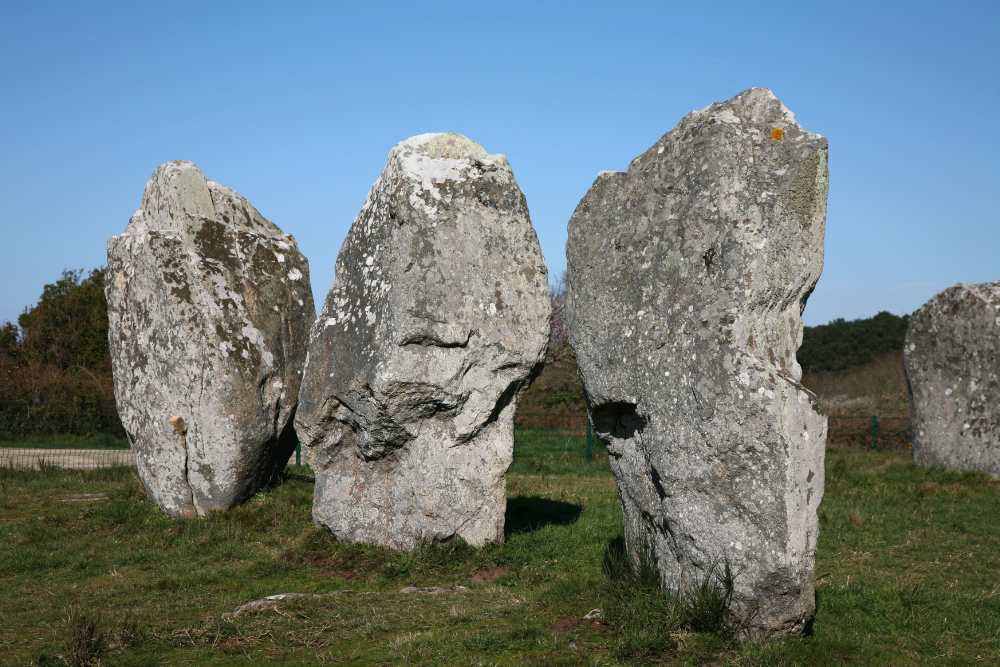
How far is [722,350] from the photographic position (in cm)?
672

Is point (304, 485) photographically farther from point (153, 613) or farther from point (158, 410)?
point (153, 613)

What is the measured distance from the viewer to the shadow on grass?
11.8m

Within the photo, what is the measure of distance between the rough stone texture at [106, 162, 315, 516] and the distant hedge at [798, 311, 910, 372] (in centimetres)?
3703

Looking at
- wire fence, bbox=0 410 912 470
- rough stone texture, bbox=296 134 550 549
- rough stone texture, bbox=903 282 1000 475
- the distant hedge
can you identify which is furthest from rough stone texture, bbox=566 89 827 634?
the distant hedge

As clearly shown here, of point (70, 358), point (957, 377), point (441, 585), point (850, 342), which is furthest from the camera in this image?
point (850, 342)

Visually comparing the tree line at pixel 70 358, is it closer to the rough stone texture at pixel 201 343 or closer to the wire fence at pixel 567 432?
the wire fence at pixel 567 432

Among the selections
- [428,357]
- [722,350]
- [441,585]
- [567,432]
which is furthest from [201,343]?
[567,432]

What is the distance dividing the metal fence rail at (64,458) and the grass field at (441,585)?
3.31 metres

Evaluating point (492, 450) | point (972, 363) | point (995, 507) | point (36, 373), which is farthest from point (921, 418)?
point (36, 373)

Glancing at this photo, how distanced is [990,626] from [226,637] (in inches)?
231

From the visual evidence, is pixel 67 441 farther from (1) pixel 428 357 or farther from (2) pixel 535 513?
(1) pixel 428 357

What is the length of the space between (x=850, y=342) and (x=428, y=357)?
4451 centimetres

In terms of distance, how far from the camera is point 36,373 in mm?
27641

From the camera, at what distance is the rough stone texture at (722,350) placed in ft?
21.5
